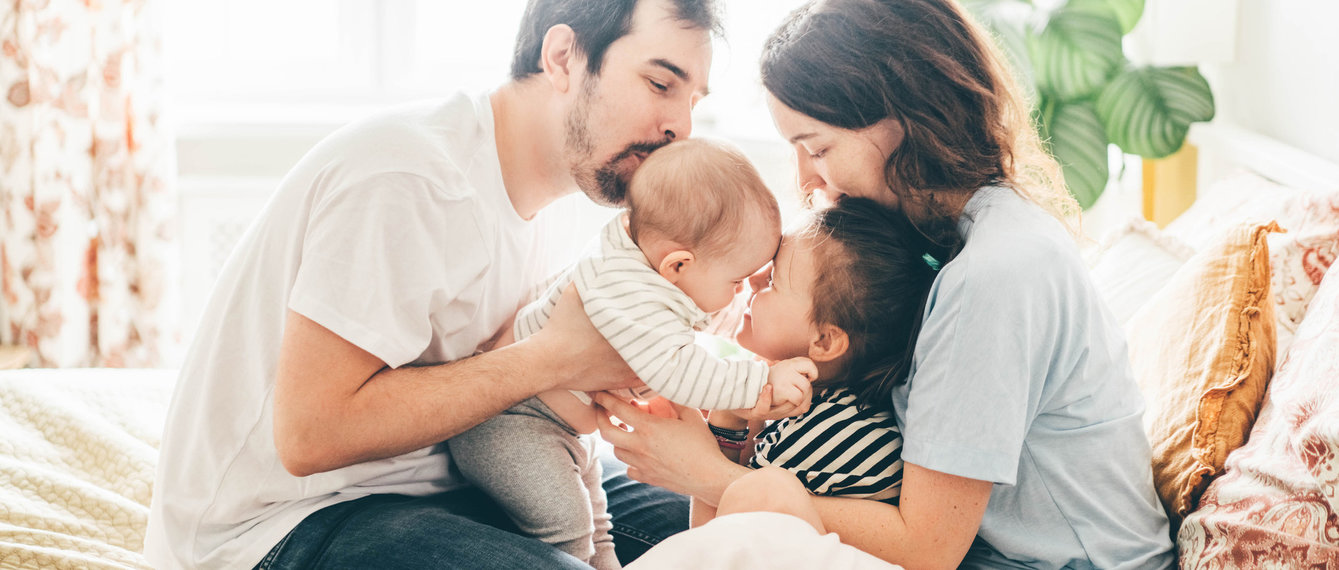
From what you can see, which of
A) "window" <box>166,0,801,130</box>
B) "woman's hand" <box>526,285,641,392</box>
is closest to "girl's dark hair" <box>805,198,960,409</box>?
"woman's hand" <box>526,285,641,392</box>

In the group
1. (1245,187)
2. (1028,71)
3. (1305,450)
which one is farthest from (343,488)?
(1028,71)

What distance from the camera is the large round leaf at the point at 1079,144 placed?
2904 millimetres

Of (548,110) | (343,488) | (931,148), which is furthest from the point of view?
(548,110)

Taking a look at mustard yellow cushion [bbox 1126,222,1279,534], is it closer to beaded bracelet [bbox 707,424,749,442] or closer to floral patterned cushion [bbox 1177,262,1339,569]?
floral patterned cushion [bbox 1177,262,1339,569]

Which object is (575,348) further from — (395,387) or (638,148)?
(638,148)

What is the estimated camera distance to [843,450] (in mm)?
1399

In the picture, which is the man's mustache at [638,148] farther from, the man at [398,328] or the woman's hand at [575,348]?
the woman's hand at [575,348]

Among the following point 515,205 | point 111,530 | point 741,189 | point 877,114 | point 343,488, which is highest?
point 877,114

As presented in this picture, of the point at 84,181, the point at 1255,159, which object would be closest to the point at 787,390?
the point at 1255,159

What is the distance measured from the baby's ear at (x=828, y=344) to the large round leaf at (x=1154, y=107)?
1753 millimetres

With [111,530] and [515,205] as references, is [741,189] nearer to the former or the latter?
[515,205]

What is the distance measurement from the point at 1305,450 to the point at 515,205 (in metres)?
1.14

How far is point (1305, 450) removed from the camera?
3.90 ft

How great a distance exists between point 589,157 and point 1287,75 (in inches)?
61.0
